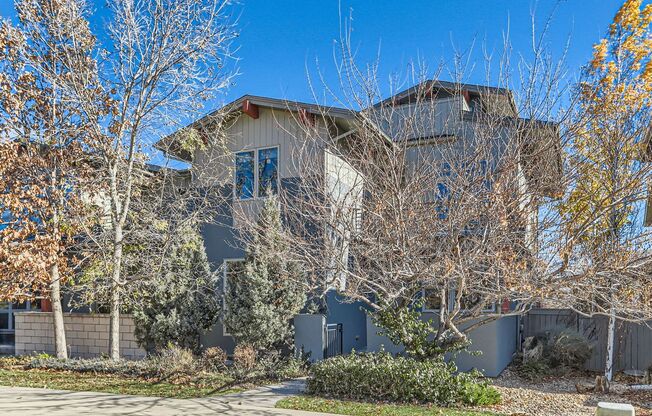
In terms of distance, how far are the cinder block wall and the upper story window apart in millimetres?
4594

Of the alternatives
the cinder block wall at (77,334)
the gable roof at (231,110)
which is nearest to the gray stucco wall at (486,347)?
the gable roof at (231,110)

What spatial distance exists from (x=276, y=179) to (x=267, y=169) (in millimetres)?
495

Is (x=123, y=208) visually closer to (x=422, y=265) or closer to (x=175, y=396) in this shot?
(x=175, y=396)

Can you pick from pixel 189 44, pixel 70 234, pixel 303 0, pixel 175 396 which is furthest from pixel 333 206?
pixel 70 234

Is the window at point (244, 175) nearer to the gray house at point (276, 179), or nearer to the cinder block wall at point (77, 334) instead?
the gray house at point (276, 179)

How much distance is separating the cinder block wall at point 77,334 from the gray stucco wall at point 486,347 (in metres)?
6.28

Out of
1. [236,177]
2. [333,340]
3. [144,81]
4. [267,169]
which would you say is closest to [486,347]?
[333,340]

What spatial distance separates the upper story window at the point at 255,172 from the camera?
46.8 feet

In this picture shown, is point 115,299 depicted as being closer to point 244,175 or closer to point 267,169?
point 244,175

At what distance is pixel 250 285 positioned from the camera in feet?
39.2

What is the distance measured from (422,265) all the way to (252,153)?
742cm

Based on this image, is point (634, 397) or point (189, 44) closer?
point (634, 397)

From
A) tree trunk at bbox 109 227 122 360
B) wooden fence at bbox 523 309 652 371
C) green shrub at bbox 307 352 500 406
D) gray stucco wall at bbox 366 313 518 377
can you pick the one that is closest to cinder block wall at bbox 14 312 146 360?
tree trunk at bbox 109 227 122 360

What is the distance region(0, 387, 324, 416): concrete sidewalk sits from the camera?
8.15m
